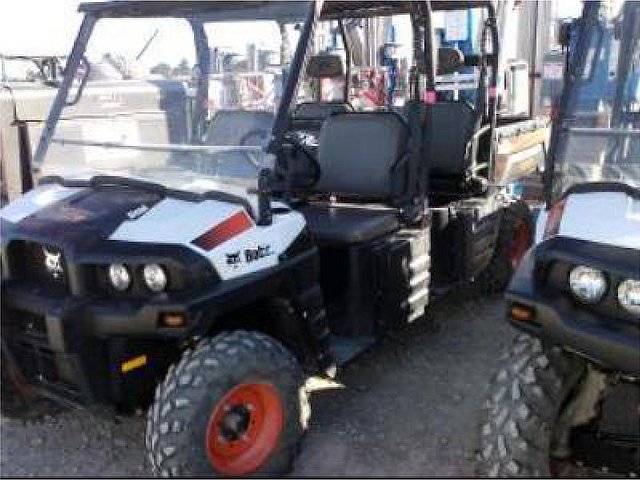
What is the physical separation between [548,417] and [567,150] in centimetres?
117

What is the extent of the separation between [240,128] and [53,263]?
1.02m

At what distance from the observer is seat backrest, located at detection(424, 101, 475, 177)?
211 inches

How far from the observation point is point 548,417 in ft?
9.39

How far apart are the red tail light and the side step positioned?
122 centimetres

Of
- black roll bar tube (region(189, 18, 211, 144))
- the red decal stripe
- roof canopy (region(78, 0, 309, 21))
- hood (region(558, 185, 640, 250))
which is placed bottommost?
the red decal stripe

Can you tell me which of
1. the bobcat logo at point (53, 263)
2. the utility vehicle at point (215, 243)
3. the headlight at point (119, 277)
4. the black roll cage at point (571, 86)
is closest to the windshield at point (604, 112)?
the black roll cage at point (571, 86)

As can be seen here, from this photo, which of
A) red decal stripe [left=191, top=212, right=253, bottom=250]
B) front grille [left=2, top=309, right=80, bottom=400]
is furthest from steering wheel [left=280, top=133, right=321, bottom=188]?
front grille [left=2, top=309, right=80, bottom=400]

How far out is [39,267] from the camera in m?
3.28

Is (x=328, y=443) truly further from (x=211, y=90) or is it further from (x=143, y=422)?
(x=211, y=90)

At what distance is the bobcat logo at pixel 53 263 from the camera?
3.16m

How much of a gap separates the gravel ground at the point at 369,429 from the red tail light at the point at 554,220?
114cm

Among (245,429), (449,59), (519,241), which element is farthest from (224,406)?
(519,241)

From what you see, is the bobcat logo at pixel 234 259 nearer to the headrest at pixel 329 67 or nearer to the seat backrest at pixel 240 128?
the seat backrest at pixel 240 128

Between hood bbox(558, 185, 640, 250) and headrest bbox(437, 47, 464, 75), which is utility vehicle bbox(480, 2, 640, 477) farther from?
headrest bbox(437, 47, 464, 75)
